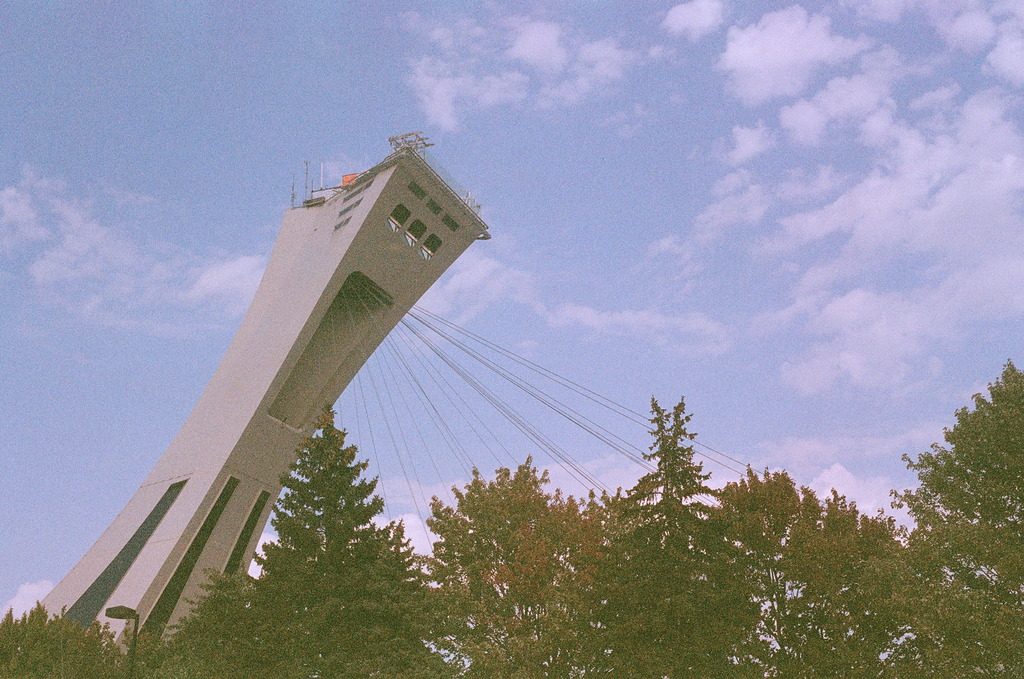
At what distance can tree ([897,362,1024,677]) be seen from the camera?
18203 mm

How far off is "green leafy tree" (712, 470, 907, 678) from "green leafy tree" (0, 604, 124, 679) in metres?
21.2

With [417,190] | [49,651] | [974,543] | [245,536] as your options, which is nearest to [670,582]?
[974,543]

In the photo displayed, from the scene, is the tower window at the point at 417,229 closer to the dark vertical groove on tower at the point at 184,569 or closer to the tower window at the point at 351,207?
the tower window at the point at 351,207

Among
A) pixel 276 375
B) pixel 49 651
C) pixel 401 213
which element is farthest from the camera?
pixel 401 213

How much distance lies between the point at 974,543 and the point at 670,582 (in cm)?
769

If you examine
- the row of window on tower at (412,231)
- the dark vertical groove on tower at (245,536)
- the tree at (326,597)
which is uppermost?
the row of window on tower at (412,231)

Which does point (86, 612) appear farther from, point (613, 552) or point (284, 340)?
point (613, 552)

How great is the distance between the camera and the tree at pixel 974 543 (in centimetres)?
1820

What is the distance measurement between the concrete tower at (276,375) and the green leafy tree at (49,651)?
15.0 ft

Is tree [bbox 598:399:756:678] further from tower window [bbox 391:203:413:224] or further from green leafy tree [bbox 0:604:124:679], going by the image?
tower window [bbox 391:203:413:224]

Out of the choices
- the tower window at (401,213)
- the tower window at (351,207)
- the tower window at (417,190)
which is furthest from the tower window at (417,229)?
the tower window at (351,207)

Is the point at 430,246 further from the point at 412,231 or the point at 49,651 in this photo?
the point at 49,651

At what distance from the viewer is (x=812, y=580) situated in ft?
77.3

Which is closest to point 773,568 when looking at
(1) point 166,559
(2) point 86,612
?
(1) point 166,559
